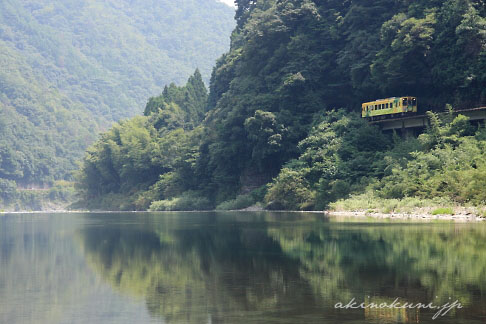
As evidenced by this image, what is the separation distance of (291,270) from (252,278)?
1892mm

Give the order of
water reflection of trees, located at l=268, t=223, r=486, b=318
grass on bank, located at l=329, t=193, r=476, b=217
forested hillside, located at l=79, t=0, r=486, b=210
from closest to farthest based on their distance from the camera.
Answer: water reflection of trees, located at l=268, t=223, r=486, b=318
grass on bank, located at l=329, t=193, r=476, b=217
forested hillside, located at l=79, t=0, r=486, b=210

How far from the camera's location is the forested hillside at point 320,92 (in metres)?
65.8

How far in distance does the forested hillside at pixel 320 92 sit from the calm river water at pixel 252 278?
23.2 metres

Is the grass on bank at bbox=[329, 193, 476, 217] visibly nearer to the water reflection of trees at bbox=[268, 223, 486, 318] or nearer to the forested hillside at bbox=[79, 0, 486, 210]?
the forested hillside at bbox=[79, 0, 486, 210]

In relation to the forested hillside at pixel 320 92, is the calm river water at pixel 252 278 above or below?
below

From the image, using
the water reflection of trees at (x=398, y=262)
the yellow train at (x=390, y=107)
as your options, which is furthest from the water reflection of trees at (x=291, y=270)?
the yellow train at (x=390, y=107)

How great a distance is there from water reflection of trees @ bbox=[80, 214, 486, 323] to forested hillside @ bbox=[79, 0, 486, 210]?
68.4ft

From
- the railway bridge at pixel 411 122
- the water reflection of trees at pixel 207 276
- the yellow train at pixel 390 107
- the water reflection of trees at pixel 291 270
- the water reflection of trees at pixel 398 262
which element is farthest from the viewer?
the yellow train at pixel 390 107

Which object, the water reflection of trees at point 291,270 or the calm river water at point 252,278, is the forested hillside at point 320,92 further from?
the calm river water at point 252,278

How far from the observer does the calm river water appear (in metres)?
16.3

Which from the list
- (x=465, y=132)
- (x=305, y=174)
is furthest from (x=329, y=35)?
(x=465, y=132)

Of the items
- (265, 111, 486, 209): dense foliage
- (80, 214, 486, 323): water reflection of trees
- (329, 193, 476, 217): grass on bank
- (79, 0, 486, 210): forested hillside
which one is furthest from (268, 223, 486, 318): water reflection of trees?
(79, 0, 486, 210): forested hillside

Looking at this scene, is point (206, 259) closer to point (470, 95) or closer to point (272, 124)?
point (470, 95)

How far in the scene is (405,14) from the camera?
7262cm
